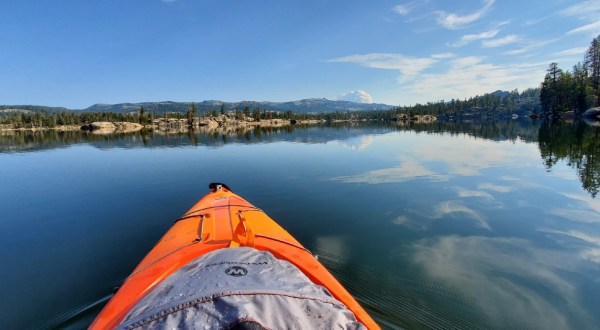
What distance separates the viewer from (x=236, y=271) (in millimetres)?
3727

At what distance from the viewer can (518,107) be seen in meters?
190

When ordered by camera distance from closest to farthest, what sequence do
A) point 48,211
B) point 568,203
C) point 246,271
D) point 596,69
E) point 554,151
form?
point 246,271
point 568,203
point 48,211
point 554,151
point 596,69

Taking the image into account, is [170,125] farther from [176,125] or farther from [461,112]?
[461,112]

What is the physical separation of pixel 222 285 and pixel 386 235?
6898mm

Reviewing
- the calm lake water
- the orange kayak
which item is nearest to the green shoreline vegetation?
the calm lake water

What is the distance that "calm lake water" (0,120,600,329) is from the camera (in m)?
6.00

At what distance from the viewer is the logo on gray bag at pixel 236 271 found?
3.64m

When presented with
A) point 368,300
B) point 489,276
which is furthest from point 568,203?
point 368,300

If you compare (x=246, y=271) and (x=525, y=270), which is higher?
(x=246, y=271)

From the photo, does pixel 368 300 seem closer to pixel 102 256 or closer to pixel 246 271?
pixel 246 271

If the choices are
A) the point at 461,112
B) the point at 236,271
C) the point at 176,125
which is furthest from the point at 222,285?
the point at 461,112

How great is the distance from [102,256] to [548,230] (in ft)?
41.6

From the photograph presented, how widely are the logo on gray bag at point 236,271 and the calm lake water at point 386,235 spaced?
3.02 meters

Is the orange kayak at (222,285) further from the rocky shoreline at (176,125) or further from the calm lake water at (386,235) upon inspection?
the rocky shoreline at (176,125)
